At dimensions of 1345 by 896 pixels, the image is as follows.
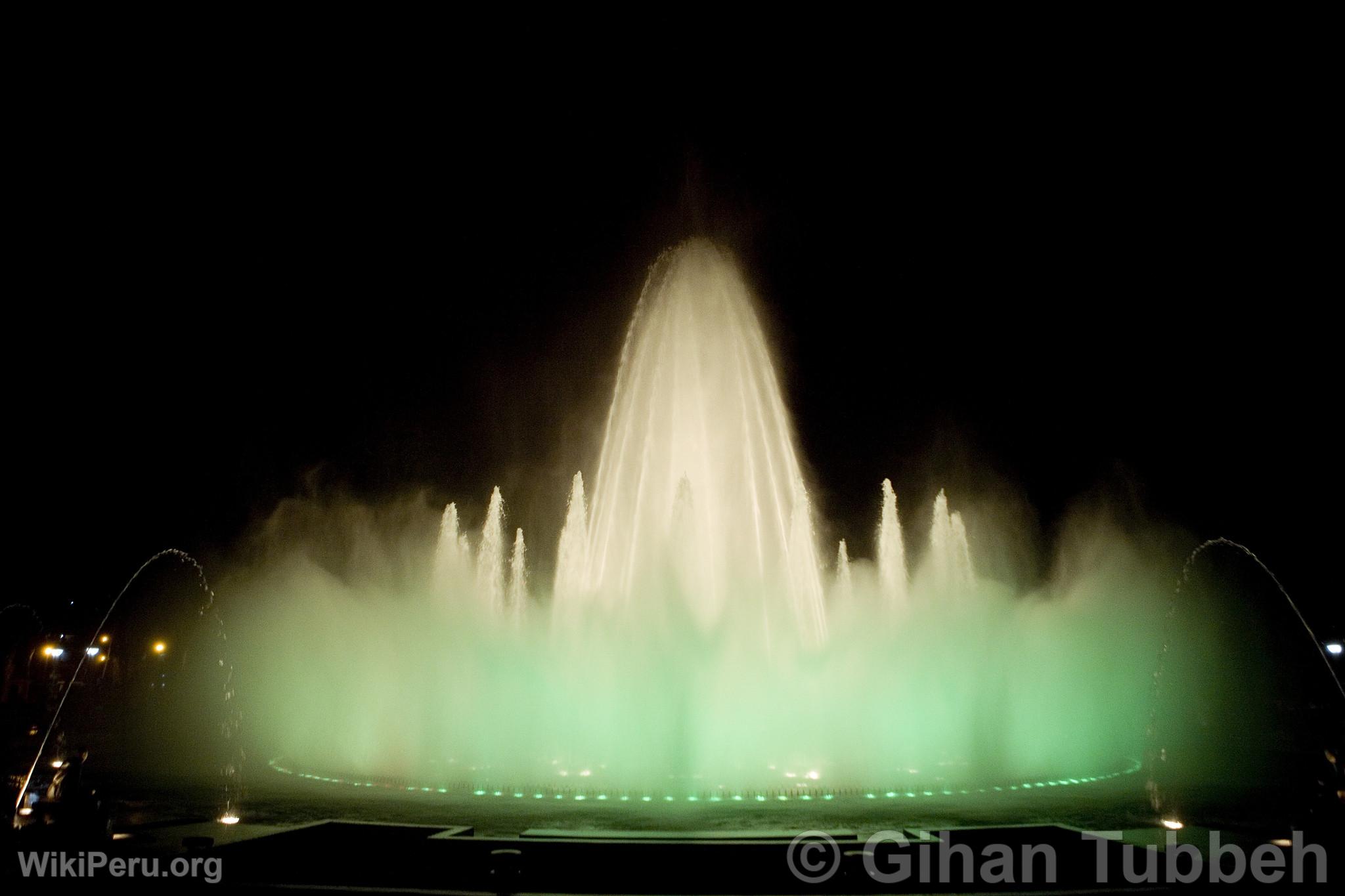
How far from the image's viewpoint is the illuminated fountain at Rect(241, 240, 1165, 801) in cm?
1766

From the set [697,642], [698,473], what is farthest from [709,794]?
[698,473]

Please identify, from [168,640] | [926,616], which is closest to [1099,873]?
[926,616]

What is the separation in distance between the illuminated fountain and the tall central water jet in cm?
8

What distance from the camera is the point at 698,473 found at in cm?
2405

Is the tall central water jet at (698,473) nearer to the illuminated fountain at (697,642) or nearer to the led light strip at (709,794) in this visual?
the illuminated fountain at (697,642)

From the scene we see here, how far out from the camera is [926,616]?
24.3 m

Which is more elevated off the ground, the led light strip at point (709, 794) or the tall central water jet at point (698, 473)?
the tall central water jet at point (698, 473)

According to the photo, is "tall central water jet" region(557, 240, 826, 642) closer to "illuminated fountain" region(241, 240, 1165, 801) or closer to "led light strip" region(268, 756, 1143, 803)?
"illuminated fountain" region(241, 240, 1165, 801)

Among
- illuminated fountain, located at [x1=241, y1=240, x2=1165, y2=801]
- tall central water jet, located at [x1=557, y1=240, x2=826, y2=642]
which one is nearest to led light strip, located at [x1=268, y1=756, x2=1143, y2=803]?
illuminated fountain, located at [x1=241, y1=240, x2=1165, y2=801]

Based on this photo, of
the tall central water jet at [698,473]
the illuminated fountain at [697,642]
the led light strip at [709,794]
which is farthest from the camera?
the tall central water jet at [698,473]

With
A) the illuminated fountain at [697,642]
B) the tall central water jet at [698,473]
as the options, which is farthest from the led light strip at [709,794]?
the tall central water jet at [698,473]

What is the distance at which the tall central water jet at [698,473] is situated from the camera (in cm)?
2172

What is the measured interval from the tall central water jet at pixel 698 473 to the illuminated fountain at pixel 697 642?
0.08 m

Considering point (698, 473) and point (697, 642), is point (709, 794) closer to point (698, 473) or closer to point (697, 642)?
point (697, 642)
